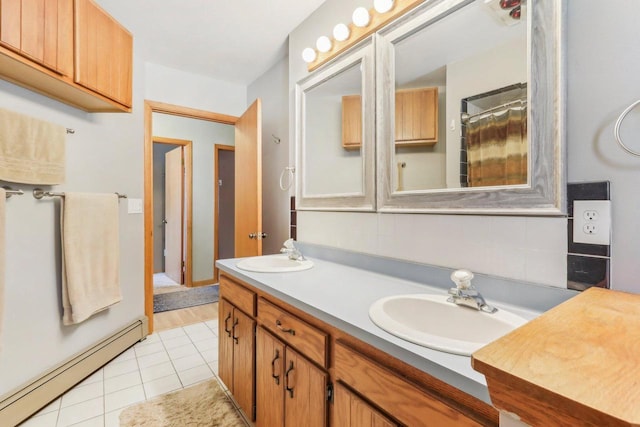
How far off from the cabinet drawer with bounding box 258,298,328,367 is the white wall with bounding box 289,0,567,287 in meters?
0.55

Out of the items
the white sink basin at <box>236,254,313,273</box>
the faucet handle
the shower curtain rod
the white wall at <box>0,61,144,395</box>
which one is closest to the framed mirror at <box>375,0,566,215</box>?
the shower curtain rod

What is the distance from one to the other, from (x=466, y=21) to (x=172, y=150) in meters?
4.33

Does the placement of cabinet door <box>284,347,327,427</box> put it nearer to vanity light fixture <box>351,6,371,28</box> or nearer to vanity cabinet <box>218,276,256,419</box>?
vanity cabinet <box>218,276,256,419</box>

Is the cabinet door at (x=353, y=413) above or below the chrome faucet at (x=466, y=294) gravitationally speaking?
below

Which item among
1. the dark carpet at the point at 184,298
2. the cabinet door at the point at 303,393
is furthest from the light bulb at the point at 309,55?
the dark carpet at the point at 184,298

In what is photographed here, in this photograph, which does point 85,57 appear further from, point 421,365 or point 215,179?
point 215,179

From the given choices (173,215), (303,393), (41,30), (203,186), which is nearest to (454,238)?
(303,393)

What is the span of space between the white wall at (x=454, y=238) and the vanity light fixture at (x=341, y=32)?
0.10 meters

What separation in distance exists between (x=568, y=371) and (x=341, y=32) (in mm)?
1704

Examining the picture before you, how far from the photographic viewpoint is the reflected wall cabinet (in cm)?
120

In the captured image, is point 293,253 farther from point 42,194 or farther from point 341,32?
point 42,194

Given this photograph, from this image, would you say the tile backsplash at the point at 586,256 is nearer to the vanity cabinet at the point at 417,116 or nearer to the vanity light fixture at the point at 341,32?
the vanity cabinet at the point at 417,116

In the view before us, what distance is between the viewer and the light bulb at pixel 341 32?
1577mm

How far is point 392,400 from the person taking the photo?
698mm
